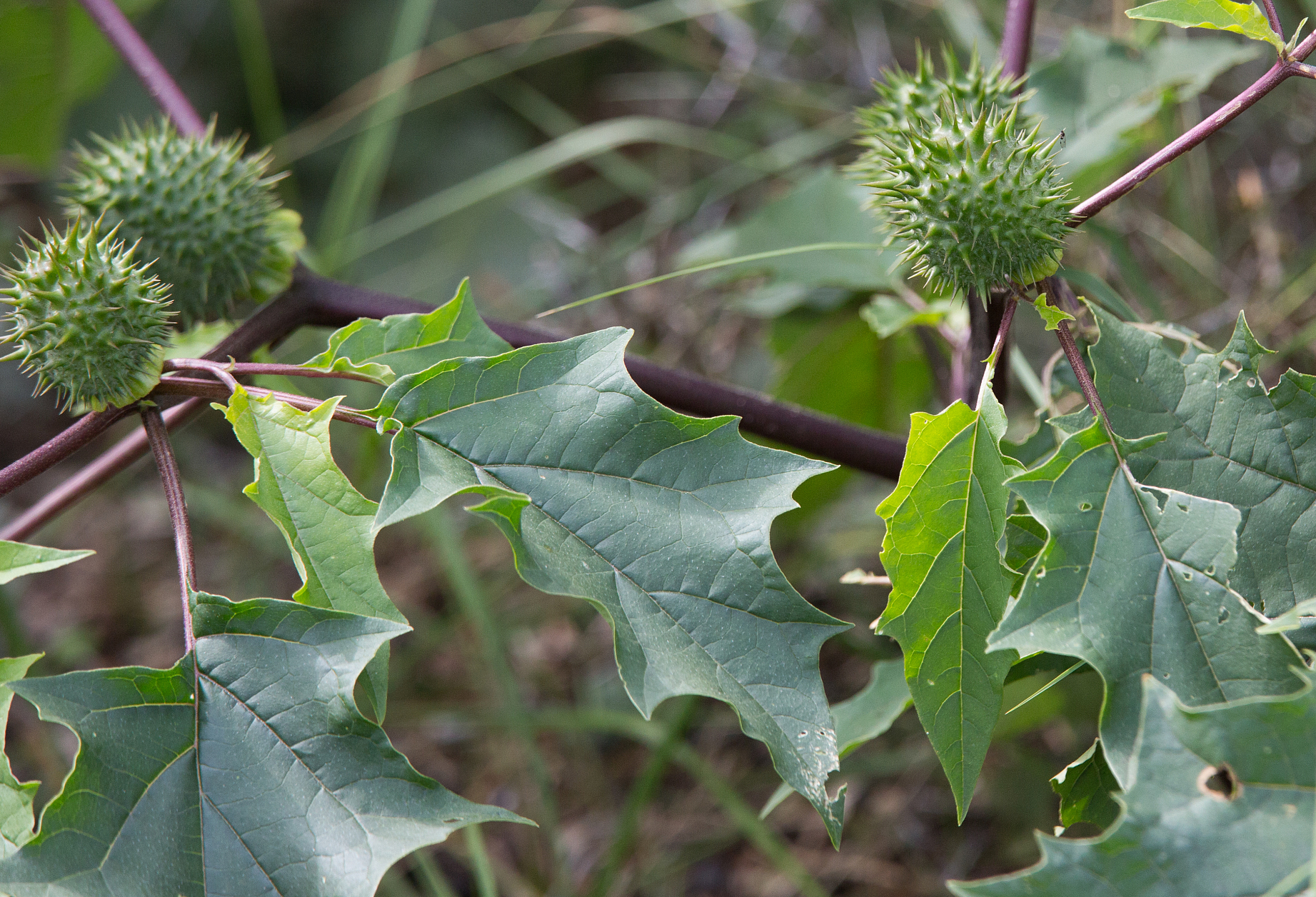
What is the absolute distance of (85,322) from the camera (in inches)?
37.9

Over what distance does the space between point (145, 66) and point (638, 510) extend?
1.06 meters

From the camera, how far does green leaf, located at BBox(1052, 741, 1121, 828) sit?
89 centimetres

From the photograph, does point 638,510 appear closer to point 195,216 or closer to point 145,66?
point 195,216

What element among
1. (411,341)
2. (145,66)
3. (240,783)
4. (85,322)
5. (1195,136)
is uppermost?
(145,66)

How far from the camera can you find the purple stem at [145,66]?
1335 mm

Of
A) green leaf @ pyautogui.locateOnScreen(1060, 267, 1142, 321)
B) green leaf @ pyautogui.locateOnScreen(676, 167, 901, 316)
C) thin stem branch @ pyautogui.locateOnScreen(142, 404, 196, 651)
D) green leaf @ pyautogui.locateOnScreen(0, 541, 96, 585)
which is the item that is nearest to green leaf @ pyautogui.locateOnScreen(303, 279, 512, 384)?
thin stem branch @ pyautogui.locateOnScreen(142, 404, 196, 651)

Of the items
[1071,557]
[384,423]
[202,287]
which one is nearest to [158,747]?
[384,423]

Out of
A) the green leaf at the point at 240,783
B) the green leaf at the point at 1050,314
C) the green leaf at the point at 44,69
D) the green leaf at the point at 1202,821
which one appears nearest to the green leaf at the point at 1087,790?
the green leaf at the point at 1202,821

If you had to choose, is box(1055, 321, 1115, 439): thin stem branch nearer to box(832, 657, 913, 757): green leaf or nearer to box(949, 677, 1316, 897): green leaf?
box(949, 677, 1316, 897): green leaf

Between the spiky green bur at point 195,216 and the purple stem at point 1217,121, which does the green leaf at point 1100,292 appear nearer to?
the purple stem at point 1217,121

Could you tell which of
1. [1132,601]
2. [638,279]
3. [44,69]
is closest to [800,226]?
[638,279]

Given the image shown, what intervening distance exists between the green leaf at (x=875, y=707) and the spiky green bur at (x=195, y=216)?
3.05ft

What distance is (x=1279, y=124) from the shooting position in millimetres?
2553

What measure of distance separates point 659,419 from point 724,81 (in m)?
2.34
